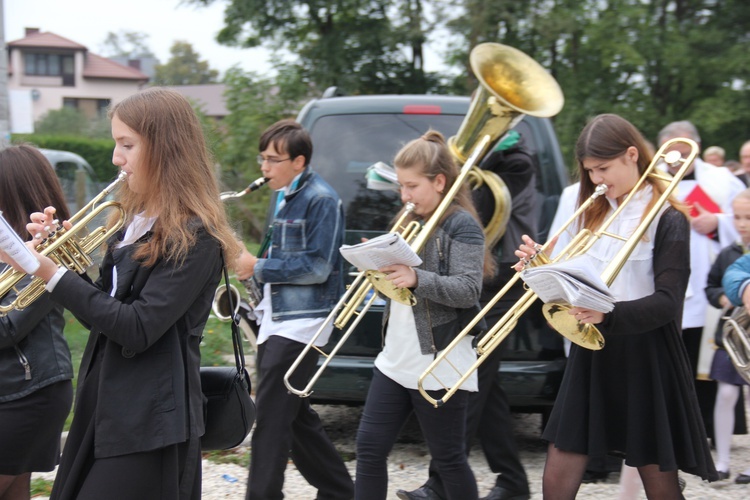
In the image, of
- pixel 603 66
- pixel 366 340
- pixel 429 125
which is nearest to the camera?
pixel 366 340

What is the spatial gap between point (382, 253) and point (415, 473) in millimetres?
1959

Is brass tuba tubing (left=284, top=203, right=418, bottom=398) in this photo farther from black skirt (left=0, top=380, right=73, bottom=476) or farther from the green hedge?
the green hedge

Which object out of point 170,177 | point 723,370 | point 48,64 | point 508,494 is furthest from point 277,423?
point 48,64

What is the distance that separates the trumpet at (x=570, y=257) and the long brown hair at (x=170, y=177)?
1016 mm

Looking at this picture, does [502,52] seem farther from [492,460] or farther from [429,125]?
[492,460]

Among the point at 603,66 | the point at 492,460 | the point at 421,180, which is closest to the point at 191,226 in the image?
the point at 421,180

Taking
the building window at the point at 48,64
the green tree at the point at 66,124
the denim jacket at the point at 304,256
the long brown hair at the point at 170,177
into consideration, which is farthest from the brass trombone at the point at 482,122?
the building window at the point at 48,64

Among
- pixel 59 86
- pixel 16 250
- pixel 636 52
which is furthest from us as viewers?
pixel 59 86

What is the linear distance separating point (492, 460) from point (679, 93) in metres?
16.2

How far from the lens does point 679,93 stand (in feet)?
61.4

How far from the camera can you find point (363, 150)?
16.3ft

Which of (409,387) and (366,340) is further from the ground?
(409,387)

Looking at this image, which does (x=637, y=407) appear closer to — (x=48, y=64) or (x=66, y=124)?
(x=66, y=124)

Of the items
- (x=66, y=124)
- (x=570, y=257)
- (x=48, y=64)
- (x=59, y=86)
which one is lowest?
(x=59, y=86)
